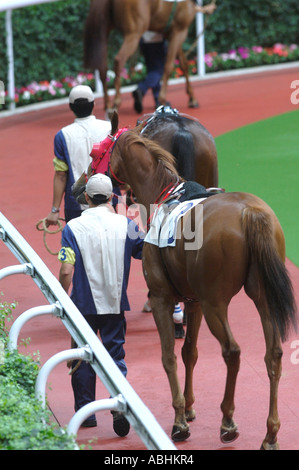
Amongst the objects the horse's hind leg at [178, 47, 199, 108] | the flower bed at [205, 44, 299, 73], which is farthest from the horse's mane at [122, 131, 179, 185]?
the flower bed at [205, 44, 299, 73]

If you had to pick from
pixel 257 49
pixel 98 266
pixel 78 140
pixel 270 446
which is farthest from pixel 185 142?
pixel 257 49

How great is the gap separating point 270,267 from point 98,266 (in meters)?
1.09

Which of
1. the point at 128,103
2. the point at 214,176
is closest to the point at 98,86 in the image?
the point at 128,103

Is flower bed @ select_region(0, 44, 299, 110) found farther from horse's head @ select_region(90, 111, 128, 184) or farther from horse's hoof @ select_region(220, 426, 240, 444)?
horse's hoof @ select_region(220, 426, 240, 444)

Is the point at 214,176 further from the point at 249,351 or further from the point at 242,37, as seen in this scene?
the point at 242,37

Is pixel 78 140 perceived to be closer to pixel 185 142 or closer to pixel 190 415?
pixel 185 142

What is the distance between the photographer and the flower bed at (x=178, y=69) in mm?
13422

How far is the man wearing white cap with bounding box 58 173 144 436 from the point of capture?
4824 mm

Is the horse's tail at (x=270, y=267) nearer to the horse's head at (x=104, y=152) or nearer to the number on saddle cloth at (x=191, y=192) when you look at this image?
the number on saddle cloth at (x=191, y=192)

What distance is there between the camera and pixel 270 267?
4180mm

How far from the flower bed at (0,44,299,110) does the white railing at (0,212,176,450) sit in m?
8.74

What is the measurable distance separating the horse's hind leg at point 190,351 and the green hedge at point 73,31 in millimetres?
8275
